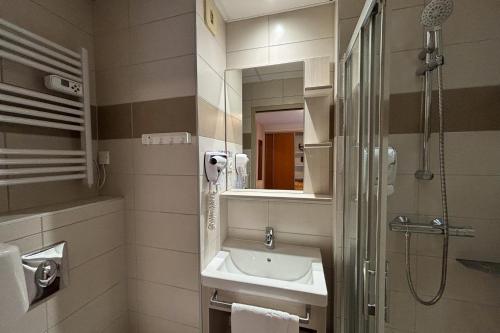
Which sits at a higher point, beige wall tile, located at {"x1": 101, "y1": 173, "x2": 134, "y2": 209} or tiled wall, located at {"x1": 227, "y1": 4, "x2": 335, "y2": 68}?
tiled wall, located at {"x1": 227, "y1": 4, "x2": 335, "y2": 68}

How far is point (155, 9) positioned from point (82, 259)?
138cm

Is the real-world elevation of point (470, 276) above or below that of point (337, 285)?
above

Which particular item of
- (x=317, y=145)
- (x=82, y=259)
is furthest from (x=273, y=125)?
(x=82, y=259)

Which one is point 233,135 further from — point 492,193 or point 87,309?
point 492,193

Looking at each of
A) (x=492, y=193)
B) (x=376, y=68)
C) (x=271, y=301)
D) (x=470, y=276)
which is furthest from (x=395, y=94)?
(x=271, y=301)

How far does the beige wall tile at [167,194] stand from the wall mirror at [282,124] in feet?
1.52

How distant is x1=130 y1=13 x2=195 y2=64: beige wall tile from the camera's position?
3.64ft

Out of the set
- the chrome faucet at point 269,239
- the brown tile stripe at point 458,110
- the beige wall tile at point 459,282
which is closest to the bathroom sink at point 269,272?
the chrome faucet at point 269,239

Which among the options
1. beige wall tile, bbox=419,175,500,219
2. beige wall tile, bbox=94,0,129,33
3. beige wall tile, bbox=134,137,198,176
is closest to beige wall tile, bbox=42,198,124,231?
beige wall tile, bbox=134,137,198,176

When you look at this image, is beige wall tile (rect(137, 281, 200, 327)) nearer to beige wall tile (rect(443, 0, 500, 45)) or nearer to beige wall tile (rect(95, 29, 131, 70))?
beige wall tile (rect(95, 29, 131, 70))

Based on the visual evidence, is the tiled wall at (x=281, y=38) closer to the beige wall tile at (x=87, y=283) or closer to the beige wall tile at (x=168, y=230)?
the beige wall tile at (x=168, y=230)

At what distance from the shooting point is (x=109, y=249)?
118 cm

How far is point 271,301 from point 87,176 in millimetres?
1180

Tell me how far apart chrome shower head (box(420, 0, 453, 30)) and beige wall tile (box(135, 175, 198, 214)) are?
1.30 metres
